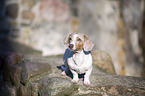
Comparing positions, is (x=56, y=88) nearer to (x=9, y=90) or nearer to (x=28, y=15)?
(x=9, y=90)

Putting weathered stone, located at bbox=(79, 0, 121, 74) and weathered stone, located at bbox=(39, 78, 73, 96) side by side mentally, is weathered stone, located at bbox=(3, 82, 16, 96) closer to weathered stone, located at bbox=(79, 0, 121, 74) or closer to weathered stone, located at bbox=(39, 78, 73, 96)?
weathered stone, located at bbox=(39, 78, 73, 96)

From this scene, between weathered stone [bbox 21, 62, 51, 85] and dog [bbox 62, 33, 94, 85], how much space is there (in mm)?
347

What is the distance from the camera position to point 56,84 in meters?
1.62

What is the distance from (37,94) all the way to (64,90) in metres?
0.37

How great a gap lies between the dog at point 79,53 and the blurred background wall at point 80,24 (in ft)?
7.47

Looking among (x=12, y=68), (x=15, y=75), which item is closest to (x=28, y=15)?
(x=12, y=68)

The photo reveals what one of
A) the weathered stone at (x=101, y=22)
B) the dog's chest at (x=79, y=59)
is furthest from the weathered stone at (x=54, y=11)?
the dog's chest at (x=79, y=59)

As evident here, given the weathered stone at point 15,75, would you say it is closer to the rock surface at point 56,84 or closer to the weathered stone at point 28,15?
the rock surface at point 56,84

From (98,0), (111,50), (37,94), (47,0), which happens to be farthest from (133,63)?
(37,94)

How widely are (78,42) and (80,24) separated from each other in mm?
2924

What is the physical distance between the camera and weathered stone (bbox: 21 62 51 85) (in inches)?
76.8

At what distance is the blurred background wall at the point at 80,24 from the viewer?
398 centimetres

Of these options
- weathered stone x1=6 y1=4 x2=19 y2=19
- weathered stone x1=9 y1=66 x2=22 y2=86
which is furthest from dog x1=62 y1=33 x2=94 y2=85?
weathered stone x1=6 y1=4 x2=19 y2=19

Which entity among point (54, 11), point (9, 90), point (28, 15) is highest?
point (54, 11)
